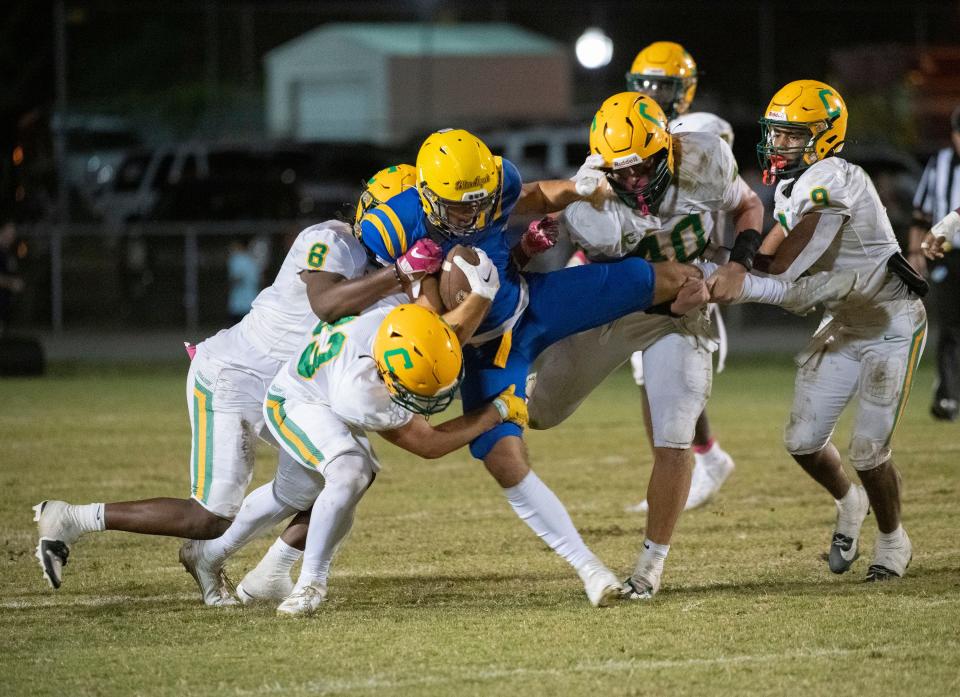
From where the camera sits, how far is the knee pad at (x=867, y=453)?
5551 mm

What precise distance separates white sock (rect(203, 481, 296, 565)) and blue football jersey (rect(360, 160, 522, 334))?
3.02 feet

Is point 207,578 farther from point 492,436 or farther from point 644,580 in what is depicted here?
point 644,580

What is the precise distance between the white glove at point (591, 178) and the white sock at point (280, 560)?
1.64m

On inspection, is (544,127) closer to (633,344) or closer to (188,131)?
(188,131)

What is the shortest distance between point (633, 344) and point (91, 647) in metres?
2.34

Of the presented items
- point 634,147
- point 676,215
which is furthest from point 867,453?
point 634,147

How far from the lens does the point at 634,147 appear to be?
5184mm

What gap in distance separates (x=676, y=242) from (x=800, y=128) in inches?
24.6

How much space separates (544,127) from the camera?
1900 centimetres

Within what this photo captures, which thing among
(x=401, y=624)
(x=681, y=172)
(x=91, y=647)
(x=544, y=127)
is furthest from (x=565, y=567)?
(x=544, y=127)

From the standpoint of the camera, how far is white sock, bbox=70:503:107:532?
518cm

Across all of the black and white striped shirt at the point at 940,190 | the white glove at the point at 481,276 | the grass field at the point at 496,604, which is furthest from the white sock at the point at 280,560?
the black and white striped shirt at the point at 940,190

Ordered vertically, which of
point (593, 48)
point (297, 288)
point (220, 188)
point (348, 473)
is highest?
point (297, 288)

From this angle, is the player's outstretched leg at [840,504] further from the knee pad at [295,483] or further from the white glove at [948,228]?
the knee pad at [295,483]
